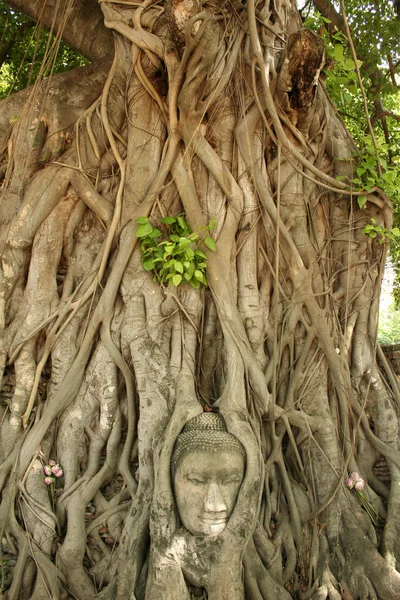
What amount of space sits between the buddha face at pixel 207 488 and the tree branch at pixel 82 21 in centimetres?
345

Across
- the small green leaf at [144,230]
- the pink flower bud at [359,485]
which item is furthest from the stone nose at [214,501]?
the small green leaf at [144,230]

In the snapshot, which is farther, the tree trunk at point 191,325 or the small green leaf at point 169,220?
the small green leaf at point 169,220

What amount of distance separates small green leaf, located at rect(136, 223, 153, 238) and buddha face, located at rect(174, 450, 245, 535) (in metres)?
1.38

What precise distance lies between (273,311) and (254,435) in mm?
964

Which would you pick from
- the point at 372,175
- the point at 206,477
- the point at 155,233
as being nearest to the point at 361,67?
the point at 372,175

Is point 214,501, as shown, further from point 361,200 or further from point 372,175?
point 372,175

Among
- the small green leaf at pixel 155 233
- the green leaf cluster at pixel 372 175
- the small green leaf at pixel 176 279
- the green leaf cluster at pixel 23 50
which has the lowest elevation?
the small green leaf at pixel 176 279

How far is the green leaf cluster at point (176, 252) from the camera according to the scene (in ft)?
11.1

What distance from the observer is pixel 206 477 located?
279 cm

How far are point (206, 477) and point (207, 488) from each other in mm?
53

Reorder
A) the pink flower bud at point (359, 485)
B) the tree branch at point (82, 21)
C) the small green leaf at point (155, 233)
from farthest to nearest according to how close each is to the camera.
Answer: the tree branch at point (82, 21), the small green leaf at point (155, 233), the pink flower bud at point (359, 485)

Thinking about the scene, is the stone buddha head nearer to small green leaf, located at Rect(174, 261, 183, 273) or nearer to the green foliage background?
small green leaf, located at Rect(174, 261, 183, 273)

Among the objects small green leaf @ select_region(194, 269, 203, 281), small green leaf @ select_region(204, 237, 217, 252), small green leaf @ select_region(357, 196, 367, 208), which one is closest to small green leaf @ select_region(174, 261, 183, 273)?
small green leaf @ select_region(194, 269, 203, 281)

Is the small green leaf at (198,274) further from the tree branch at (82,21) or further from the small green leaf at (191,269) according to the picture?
the tree branch at (82,21)
